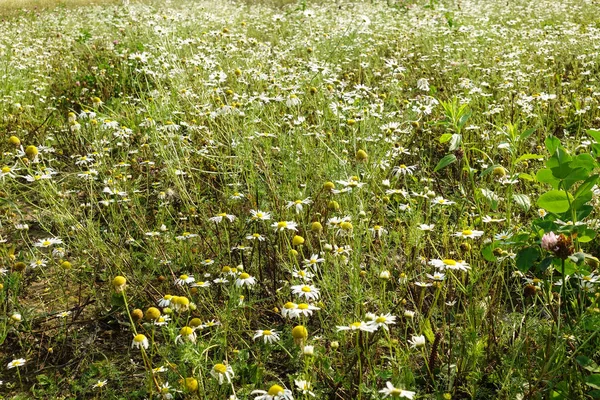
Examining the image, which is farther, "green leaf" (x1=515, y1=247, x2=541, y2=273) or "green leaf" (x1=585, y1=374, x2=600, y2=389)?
"green leaf" (x1=515, y1=247, x2=541, y2=273)

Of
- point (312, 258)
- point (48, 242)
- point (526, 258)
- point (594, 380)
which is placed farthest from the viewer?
point (48, 242)

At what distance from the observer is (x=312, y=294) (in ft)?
6.43

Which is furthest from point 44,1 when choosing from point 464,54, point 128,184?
point 128,184

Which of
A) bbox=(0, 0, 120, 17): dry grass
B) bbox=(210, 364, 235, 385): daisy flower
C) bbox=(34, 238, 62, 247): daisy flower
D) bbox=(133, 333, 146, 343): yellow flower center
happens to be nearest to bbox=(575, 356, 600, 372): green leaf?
bbox=(210, 364, 235, 385): daisy flower

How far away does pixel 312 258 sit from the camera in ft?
7.04

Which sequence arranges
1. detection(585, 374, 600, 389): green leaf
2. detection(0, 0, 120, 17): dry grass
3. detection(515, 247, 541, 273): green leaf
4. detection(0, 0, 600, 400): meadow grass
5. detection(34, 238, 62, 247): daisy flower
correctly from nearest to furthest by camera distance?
detection(585, 374, 600, 389): green leaf < detection(515, 247, 541, 273): green leaf < detection(0, 0, 600, 400): meadow grass < detection(34, 238, 62, 247): daisy flower < detection(0, 0, 120, 17): dry grass

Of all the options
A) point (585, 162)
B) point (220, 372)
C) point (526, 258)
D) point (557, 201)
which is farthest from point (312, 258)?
point (585, 162)

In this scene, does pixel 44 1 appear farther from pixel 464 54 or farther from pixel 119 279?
pixel 119 279

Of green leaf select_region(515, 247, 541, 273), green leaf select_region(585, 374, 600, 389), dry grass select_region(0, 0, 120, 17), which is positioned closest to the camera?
green leaf select_region(585, 374, 600, 389)

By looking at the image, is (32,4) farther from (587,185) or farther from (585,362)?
(585,362)

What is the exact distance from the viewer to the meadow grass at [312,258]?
184cm

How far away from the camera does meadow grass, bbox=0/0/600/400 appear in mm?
1845

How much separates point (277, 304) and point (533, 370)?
3.65ft

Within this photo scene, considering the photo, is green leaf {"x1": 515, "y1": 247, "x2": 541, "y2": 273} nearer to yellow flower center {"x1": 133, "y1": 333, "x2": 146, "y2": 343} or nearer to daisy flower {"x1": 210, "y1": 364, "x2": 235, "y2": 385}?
daisy flower {"x1": 210, "y1": 364, "x2": 235, "y2": 385}
